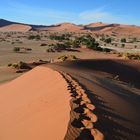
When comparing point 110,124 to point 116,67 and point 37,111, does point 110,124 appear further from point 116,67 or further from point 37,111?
point 116,67

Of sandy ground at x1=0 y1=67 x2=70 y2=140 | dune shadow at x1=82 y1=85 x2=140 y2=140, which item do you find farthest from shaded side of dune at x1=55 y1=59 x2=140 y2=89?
dune shadow at x1=82 y1=85 x2=140 y2=140

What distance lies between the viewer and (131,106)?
36.2 ft

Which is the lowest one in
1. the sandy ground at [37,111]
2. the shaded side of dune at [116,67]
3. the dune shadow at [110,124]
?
the shaded side of dune at [116,67]

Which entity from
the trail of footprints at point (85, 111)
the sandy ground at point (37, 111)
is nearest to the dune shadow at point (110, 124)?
the trail of footprints at point (85, 111)

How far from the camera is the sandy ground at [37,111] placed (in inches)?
310

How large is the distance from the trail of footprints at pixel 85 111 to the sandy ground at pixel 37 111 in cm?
29

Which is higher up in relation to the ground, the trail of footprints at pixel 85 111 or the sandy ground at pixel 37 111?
the trail of footprints at pixel 85 111

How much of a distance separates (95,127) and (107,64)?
767 inches

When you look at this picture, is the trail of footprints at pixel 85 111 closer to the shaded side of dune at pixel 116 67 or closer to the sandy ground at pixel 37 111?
the sandy ground at pixel 37 111

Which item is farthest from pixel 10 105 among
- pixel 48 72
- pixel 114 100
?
pixel 48 72

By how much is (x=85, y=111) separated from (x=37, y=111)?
1.74m

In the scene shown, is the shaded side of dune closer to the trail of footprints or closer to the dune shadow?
the trail of footprints

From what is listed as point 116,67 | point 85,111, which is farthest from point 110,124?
point 116,67

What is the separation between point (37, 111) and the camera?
9961 millimetres
